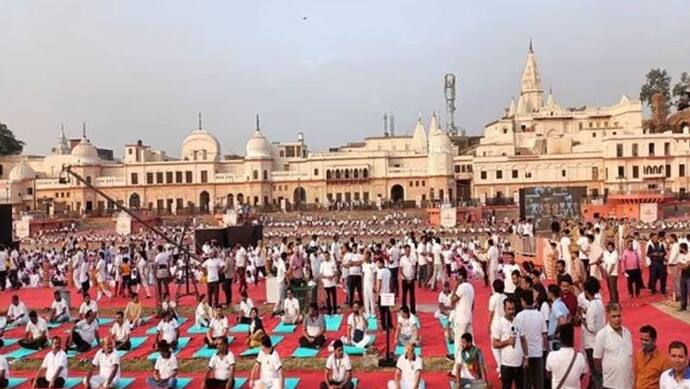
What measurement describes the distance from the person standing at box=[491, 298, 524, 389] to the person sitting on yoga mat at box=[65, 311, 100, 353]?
827 cm

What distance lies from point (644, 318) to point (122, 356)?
9.91 metres

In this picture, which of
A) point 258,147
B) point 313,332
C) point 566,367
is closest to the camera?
point 566,367

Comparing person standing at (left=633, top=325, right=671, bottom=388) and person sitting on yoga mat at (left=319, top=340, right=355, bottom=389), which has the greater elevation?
person standing at (left=633, top=325, right=671, bottom=388)

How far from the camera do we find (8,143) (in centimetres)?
8688

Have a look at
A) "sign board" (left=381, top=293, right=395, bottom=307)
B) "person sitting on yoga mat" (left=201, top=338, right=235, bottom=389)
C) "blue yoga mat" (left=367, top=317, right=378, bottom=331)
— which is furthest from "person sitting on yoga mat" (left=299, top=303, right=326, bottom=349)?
"person sitting on yoga mat" (left=201, top=338, right=235, bottom=389)

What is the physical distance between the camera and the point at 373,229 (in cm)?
4859

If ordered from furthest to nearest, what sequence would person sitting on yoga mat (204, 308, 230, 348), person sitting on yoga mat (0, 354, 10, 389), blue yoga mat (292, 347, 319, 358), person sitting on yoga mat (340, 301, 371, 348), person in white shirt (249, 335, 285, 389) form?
person sitting on yoga mat (204, 308, 230, 348), person sitting on yoga mat (340, 301, 371, 348), blue yoga mat (292, 347, 319, 358), person sitting on yoga mat (0, 354, 10, 389), person in white shirt (249, 335, 285, 389)

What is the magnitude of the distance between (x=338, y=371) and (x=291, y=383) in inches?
55.5

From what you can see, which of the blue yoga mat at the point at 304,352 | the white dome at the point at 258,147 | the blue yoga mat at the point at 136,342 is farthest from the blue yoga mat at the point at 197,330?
the white dome at the point at 258,147

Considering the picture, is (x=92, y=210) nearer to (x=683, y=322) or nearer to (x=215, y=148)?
(x=215, y=148)

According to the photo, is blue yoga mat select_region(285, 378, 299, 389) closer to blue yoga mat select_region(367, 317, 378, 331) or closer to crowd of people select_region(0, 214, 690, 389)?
crowd of people select_region(0, 214, 690, 389)

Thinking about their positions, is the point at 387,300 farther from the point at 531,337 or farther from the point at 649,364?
the point at 649,364

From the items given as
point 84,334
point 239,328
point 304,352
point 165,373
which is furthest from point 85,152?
point 165,373

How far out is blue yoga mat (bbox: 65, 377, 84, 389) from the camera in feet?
35.3
